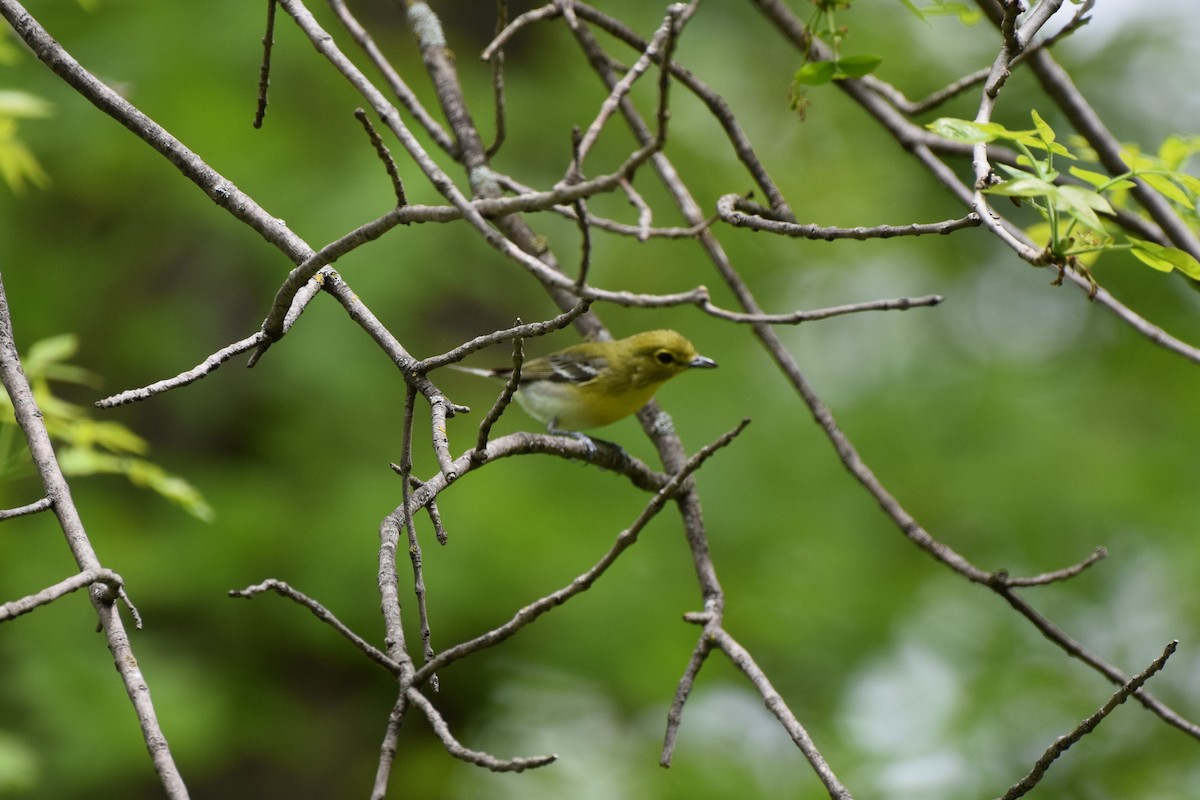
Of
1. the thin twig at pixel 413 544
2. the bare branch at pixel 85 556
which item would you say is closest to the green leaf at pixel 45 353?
the bare branch at pixel 85 556

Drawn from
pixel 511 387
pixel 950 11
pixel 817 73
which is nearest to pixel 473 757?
pixel 511 387

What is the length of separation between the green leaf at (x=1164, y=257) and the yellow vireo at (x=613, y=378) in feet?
9.47

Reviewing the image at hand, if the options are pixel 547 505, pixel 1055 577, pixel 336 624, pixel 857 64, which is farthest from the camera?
pixel 547 505

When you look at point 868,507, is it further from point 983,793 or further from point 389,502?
point 389,502

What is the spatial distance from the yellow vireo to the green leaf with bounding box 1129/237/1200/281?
289 centimetres

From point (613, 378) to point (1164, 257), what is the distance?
10.7 ft

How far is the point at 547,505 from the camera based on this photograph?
5.80 m

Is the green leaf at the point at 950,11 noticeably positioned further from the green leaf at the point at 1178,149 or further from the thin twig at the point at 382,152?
the thin twig at the point at 382,152

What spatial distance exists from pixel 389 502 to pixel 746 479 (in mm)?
1825

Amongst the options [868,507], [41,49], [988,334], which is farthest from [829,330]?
[41,49]

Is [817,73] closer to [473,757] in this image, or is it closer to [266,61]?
[266,61]

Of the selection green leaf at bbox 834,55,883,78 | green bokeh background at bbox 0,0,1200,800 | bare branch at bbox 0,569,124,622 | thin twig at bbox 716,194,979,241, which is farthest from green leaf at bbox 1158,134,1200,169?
green bokeh background at bbox 0,0,1200,800

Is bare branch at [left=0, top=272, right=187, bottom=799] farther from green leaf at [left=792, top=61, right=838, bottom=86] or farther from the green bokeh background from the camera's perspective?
the green bokeh background

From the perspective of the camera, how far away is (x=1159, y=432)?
6223mm
